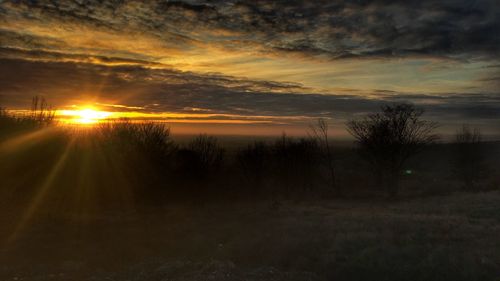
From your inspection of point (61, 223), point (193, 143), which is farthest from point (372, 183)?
point (61, 223)

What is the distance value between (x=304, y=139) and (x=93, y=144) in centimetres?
2601

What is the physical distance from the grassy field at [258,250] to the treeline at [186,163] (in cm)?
753

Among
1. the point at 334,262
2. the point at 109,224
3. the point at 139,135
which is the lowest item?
the point at 109,224

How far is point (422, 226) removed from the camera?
1708 cm

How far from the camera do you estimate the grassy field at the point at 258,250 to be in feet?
40.5

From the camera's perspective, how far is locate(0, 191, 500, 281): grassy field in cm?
1234

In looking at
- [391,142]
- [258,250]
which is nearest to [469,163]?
[391,142]

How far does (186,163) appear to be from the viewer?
3906 centimetres

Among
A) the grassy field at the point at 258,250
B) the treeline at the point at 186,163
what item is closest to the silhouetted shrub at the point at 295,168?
the treeline at the point at 186,163

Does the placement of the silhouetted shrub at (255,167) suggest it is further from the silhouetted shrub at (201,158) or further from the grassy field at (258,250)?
the grassy field at (258,250)

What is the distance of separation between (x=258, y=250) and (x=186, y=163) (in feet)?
81.0

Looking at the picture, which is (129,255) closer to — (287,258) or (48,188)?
(287,258)

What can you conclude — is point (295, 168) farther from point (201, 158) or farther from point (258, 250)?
point (258, 250)

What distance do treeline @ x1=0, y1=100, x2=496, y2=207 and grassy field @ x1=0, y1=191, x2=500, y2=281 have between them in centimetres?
753
